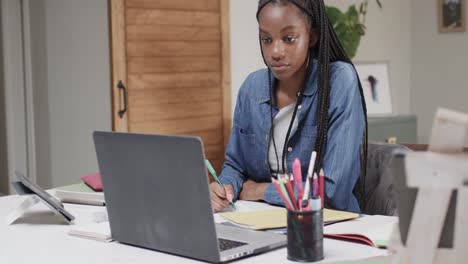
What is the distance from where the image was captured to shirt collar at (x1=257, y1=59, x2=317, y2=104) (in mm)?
1977

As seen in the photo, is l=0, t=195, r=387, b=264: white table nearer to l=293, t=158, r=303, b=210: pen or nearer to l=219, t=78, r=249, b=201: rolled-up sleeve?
l=293, t=158, r=303, b=210: pen

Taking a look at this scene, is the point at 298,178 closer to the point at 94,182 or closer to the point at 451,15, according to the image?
the point at 94,182

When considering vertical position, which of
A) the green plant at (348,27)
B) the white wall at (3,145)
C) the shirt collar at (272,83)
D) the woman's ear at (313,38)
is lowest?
the white wall at (3,145)

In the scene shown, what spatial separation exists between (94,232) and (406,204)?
2.66ft

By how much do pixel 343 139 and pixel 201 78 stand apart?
2.50 metres

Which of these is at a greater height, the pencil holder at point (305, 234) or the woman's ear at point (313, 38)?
the woman's ear at point (313, 38)

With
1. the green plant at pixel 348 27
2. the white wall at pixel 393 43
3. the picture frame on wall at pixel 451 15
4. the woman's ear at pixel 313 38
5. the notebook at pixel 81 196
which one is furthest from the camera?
the white wall at pixel 393 43

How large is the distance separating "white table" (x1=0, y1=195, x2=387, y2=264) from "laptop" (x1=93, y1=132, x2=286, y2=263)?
27 millimetres

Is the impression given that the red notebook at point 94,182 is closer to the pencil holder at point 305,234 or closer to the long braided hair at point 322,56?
the long braided hair at point 322,56

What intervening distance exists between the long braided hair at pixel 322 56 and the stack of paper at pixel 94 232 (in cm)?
60

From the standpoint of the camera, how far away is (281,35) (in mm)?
1868

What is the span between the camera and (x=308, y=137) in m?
1.95

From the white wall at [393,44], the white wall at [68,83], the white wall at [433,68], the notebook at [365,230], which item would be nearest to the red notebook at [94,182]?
the notebook at [365,230]

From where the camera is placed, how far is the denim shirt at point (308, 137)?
1.83 meters
